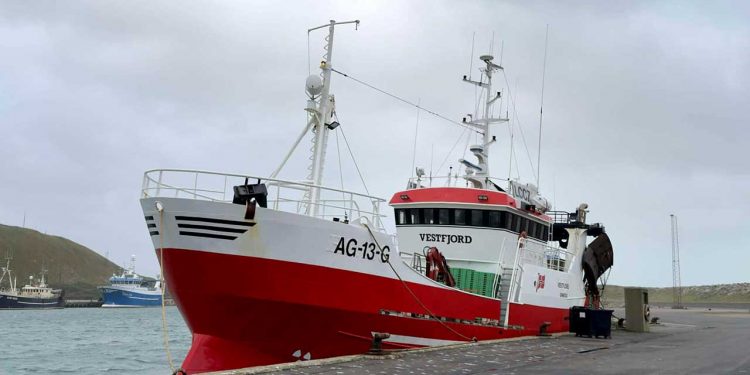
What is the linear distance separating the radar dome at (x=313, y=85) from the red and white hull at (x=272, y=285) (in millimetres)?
3375

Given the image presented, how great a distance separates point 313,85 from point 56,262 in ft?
514

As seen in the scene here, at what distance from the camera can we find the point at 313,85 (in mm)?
14305

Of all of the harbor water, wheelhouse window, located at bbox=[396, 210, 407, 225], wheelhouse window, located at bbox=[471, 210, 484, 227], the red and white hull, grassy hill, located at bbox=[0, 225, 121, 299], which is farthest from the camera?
grassy hill, located at bbox=[0, 225, 121, 299]

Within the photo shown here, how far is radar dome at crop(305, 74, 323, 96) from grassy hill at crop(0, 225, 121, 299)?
136 m

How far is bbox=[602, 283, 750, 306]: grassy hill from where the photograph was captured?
310 feet

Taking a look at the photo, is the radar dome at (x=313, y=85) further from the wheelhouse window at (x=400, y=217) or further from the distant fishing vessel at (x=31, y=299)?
the distant fishing vessel at (x=31, y=299)

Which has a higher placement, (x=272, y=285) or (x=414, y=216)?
(x=414, y=216)

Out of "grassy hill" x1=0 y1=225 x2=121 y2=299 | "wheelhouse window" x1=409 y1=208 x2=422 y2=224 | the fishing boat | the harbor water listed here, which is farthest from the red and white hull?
"grassy hill" x1=0 y1=225 x2=121 y2=299

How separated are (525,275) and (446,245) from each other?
2383 millimetres

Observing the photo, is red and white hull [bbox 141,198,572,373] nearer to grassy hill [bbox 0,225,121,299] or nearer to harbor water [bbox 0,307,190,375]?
harbor water [bbox 0,307,190,375]

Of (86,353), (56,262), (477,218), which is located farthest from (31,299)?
(477,218)

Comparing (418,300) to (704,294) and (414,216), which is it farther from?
(704,294)

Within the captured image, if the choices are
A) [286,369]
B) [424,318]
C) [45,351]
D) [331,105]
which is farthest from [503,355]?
[45,351]

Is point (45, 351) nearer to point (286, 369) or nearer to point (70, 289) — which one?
point (286, 369)
